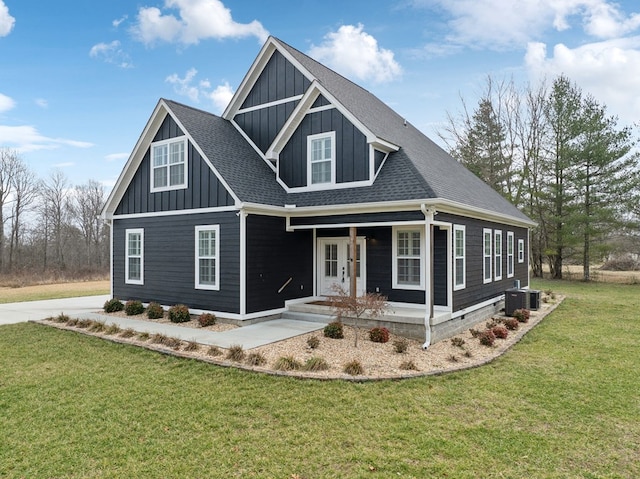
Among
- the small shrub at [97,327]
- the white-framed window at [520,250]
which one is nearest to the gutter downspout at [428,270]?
the small shrub at [97,327]

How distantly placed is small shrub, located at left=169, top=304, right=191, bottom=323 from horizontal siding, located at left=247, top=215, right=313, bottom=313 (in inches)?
77.0

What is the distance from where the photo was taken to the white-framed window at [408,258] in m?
10.7

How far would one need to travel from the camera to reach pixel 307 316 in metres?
11.1

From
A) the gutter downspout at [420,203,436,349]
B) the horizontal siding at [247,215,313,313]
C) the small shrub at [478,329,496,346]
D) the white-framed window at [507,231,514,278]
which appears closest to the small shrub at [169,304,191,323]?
the horizontal siding at [247,215,313,313]

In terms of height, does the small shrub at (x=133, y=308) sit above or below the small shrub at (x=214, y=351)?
above

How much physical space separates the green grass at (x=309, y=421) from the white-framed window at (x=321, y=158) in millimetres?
6356

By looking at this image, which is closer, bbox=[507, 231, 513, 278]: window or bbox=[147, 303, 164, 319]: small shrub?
bbox=[147, 303, 164, 319]: small shrub

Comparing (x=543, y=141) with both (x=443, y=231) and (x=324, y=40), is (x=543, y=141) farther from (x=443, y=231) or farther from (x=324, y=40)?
(x=443, y=231)

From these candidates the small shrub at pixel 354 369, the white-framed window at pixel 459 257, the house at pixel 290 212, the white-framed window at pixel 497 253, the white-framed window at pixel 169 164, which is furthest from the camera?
the white-framed window at pixel 497 253

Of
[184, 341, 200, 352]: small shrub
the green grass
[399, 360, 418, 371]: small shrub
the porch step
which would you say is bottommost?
the green grass

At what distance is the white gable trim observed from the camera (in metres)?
11.5

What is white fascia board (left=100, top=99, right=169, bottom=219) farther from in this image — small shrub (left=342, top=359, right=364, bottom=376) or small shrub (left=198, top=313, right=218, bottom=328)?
small shrub (left=342, top=359, right=364, bottom=376)

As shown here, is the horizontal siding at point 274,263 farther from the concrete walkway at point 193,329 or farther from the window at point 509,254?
the window at point 509,254

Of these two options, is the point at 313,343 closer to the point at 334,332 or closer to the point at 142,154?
the point at 334,332
